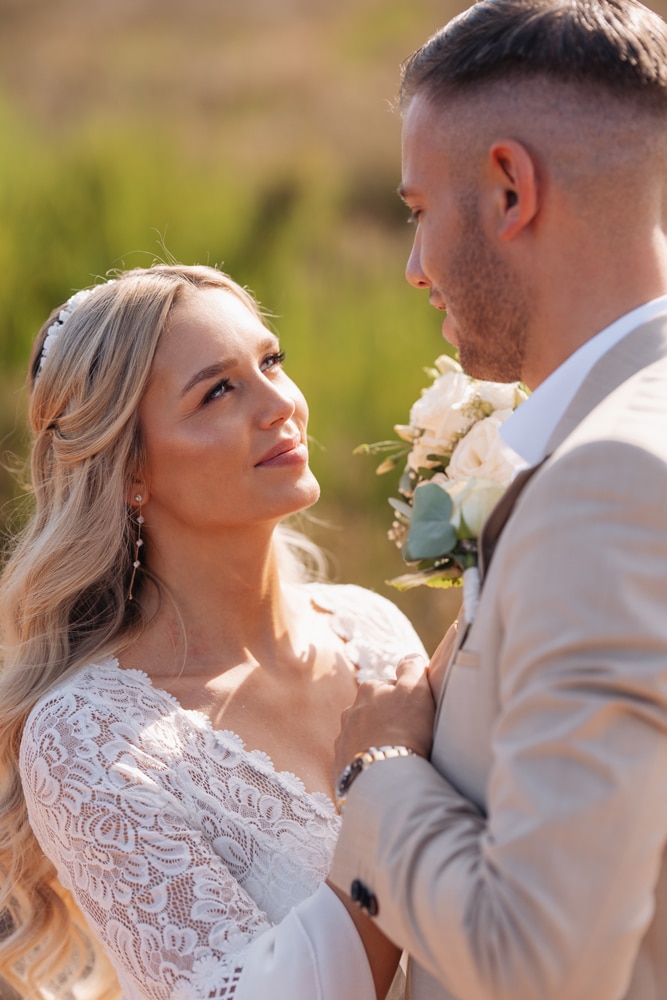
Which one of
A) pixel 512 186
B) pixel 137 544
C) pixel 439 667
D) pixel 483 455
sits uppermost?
pixel 512 186

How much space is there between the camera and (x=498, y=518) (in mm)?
1635

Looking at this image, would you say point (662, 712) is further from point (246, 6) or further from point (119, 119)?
point (246, 6)

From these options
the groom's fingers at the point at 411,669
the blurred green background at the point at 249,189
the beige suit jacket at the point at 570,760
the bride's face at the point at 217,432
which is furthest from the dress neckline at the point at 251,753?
the blurred green background at the point at 249,189

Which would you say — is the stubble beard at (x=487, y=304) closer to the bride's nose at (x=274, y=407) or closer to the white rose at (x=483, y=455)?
the white rose at (x=483, y=455)

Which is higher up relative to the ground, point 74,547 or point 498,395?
point 498,395

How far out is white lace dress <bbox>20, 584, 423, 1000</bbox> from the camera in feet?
7.21

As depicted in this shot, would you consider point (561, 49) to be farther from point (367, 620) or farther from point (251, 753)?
point (367, 620)

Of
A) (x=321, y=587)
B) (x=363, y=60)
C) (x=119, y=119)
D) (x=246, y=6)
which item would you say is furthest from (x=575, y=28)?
(x=246, y=6)

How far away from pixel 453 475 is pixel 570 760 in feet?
4.72

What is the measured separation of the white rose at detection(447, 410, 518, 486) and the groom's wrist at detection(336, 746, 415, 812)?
94 cm

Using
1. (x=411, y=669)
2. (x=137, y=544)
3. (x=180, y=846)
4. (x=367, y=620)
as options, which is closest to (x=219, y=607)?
(x=137, y=544)

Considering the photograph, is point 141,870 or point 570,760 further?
point 141,870

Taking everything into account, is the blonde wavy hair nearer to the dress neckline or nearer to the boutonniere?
the dress neckline

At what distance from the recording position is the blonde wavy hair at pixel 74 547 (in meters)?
3.09
